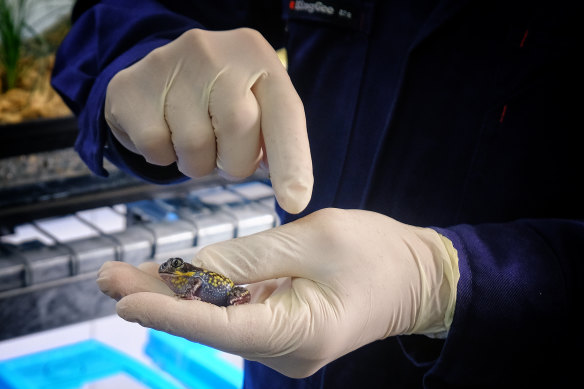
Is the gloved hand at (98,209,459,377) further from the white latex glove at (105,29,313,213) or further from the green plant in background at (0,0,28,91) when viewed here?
the green plant in background at (0,0,28,91)

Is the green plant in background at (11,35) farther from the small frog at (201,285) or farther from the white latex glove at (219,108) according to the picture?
the small frog at (201,285)

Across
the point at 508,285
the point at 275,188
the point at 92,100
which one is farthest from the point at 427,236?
the point at 92,100

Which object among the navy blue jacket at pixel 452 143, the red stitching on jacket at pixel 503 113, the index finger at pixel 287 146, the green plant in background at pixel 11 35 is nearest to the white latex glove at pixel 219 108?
the index finger at pixel 287 146

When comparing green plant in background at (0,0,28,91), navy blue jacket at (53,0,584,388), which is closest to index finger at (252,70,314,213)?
navy blue jacket at (53,0,584,388)

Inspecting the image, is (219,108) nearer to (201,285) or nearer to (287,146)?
(287,146)

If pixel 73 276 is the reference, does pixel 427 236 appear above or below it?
above

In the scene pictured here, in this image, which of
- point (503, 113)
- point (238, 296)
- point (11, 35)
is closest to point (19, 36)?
point (11, 35)

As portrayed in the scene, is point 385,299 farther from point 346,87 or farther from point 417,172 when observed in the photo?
point 346,87
